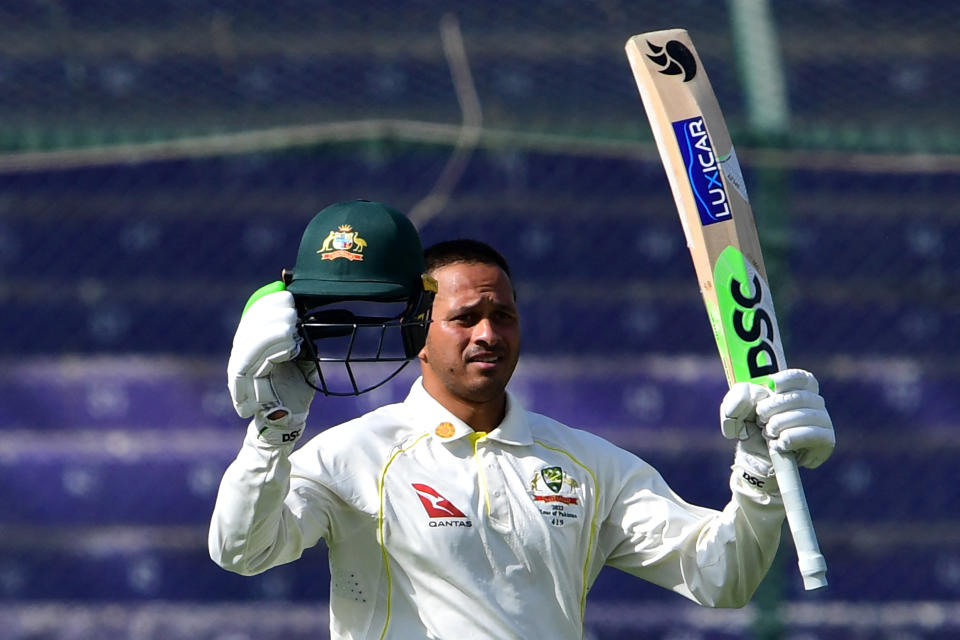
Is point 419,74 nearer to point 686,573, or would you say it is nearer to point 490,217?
point 490,217

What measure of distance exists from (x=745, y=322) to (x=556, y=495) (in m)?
0.46

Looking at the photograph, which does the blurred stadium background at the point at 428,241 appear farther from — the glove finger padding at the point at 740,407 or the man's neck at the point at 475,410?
the glove finger padding at the point at 740,407

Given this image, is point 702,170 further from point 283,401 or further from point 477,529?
point 283,401

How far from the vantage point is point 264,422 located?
2.21 metres

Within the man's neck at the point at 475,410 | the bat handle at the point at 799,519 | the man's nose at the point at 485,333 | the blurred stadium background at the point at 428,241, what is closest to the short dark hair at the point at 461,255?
the man's nose at the point at 485,333

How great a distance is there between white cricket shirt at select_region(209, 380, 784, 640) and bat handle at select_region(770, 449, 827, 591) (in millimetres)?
87

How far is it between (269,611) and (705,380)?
1.38 metres

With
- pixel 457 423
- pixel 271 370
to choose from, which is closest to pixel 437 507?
pixel 457 423

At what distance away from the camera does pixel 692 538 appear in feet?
8.66

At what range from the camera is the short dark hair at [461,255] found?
270 centimetres

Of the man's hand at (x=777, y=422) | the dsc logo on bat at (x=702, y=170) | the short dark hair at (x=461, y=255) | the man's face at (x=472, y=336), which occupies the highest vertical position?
the dsc logo on bat at (x=702, y=170)

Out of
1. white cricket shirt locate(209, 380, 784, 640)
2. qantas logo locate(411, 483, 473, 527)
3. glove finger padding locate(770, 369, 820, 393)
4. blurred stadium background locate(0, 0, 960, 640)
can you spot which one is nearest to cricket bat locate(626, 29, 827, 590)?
glove finger padding locate(770, 369, 820, 393)

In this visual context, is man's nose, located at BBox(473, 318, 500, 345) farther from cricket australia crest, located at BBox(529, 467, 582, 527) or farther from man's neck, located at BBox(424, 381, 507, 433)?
cricket australia crest, located at BBox(529, 467, 582, 527)

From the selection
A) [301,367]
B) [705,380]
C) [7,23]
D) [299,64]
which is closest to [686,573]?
[301,367]
